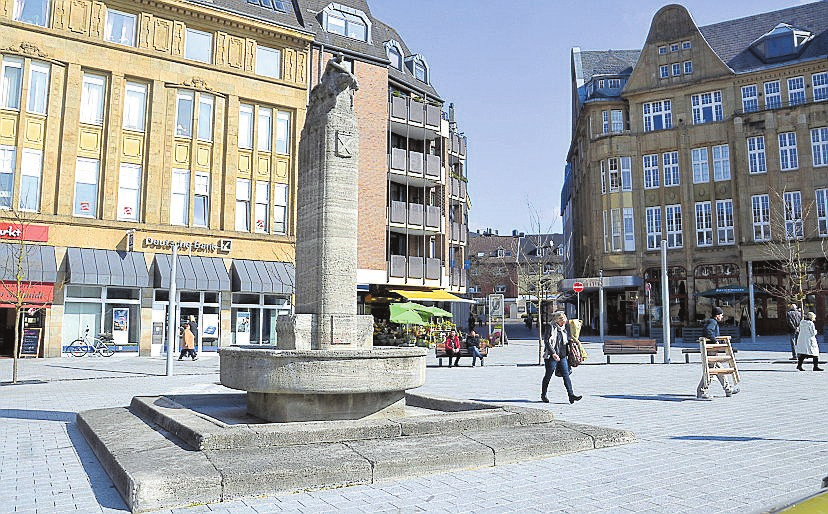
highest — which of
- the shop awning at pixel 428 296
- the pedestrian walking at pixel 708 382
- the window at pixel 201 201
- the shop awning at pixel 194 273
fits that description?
the window at pixel 201 201

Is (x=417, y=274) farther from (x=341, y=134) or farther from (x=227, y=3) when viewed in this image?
(x=341, y=134)

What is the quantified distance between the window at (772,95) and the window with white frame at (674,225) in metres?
7.94

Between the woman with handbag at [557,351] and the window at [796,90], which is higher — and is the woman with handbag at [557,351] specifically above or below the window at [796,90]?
below

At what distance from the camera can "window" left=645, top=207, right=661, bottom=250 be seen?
42594 mm

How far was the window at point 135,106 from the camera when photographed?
1130 inches

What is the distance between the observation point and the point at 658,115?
43.4 m

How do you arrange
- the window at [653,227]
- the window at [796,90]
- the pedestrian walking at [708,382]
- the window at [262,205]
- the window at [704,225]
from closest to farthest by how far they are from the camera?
the pedestrian walking at [708,382] < the window at [262,205] < the window at [796,90] < the window at [704,225] < the window at [653,227]

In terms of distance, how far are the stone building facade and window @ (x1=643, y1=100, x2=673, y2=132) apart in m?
0.07

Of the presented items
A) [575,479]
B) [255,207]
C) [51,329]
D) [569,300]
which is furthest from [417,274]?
[575,479]

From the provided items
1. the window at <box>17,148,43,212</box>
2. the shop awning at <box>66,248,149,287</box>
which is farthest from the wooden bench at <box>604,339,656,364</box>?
the window at <box>17,148,43,212</box>

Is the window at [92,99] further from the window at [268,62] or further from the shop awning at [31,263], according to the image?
the window at [268,62]

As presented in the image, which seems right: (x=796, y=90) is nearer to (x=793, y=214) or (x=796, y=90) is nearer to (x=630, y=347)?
(x=793, y=214)

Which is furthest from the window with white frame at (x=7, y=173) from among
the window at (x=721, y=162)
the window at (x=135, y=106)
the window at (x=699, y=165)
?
the window at (x=721, y=162)

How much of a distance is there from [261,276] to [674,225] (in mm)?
26366
